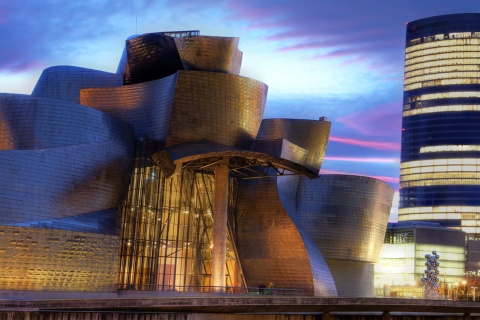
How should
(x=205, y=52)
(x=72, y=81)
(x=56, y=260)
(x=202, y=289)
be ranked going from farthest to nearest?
(x=72, y=81), (x=205, y=52), (x=202, y=289), (x=56, y=260)

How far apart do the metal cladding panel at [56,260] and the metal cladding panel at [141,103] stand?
32.8 feet

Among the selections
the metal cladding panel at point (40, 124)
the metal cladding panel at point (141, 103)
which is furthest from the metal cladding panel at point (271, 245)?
the metal cladding panel at point (40, 124)

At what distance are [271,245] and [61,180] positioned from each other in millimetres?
18160

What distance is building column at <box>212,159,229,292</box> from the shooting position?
159 feet

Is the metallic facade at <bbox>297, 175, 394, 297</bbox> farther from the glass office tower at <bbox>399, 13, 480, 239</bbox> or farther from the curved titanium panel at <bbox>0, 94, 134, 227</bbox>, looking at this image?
the glass office tower at <bbox>399, 13, 480, 239</bbox>

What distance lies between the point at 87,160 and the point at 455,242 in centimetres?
7884

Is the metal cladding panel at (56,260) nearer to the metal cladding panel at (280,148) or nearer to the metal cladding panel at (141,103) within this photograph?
the metal cladding panel at (141,103)

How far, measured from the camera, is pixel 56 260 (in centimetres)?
4047

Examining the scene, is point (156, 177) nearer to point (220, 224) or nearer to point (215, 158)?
point (215, 158)

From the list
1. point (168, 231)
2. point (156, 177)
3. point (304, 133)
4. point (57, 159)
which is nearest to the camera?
point (57, 159)

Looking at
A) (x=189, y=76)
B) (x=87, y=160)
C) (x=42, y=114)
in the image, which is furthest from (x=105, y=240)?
(x=189, y=76)

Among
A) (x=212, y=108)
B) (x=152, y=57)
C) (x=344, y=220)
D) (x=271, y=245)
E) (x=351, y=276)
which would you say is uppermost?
(x=152, y=57)

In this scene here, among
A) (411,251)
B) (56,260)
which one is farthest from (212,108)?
(411,251)

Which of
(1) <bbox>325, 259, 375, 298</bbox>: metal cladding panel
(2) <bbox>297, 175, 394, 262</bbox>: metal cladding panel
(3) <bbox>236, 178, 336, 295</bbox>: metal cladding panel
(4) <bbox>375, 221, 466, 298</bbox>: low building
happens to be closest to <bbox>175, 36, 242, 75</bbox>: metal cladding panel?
(3) <bbox>236, 178, 336, 295</bbox>: metal cladding panel
